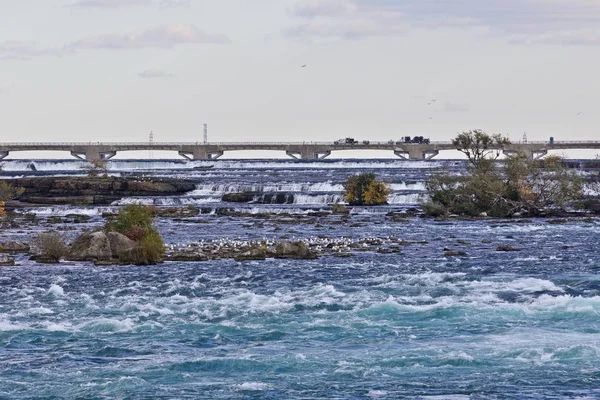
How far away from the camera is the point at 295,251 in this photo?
49.5 m

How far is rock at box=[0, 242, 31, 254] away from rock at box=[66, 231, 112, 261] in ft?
13.1

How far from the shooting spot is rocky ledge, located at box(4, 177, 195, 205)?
99000mm

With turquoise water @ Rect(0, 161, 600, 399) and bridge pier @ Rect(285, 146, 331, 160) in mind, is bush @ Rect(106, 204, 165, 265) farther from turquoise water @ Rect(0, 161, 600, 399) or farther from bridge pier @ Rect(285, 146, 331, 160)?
bridge pier @ Rect(285, 146, 331, 160)

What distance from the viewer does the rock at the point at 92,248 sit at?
4822 cm

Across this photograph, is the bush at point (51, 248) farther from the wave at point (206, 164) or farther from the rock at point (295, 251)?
the wave at point (206, 164)

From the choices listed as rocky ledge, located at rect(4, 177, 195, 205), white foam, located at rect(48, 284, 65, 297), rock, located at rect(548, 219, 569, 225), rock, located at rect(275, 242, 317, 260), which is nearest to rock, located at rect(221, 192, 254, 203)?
rocky ledge, located at rect(4, 177, 195, 205)

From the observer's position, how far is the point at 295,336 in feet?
105

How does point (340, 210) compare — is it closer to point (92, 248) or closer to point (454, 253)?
point (454, 253)

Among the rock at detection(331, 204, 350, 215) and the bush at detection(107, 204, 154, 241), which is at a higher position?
the bush at detection(107, 204, 154, 241)

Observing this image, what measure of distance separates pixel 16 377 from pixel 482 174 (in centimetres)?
4945

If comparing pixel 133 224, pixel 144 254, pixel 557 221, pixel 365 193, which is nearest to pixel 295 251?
pixel 144 254

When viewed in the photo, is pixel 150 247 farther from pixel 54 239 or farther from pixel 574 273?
pixel 574 273

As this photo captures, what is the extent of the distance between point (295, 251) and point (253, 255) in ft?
6.02

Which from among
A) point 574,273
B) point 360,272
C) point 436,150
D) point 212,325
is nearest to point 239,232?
point 360,272
